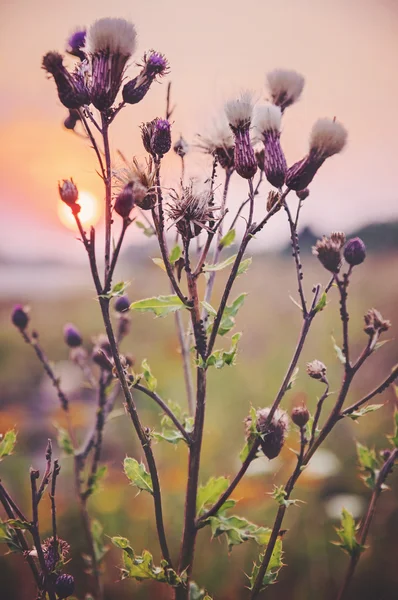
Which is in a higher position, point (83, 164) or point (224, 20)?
point (224, 20)

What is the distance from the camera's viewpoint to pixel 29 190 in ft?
4.69

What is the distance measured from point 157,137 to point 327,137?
0.74 ft

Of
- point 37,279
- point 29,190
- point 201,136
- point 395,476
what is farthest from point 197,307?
point 37,279

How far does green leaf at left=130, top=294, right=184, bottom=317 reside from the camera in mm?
740

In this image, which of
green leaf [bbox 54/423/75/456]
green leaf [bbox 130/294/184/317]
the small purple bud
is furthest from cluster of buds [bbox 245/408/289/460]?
green leaf [bbox 54/423/75/456]

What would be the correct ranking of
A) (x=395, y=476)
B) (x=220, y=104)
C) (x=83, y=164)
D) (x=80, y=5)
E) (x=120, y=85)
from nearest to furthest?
(x=120, y=85) < (x=220, y=104) < (x=80, y=5) < (x=83, y=164) < (x=395, y=476)

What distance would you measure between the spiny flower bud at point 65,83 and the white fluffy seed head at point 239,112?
20cm

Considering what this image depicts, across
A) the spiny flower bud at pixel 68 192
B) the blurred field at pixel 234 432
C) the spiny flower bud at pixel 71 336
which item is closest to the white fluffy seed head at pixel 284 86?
the spiny flower bud at pixel 68 192

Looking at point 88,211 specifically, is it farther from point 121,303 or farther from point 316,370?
point 316,370

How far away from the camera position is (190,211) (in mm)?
743

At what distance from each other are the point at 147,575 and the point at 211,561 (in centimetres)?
66

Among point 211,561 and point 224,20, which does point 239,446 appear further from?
point 224,20

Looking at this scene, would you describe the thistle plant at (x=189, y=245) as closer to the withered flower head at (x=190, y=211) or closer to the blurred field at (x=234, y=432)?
the withered flower head at (x=190, y=211)

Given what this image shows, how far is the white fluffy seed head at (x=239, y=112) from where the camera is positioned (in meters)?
0.75
